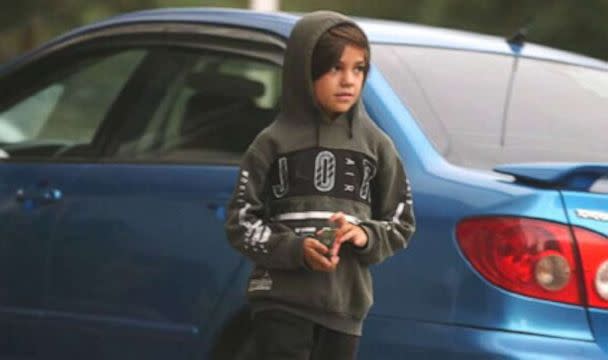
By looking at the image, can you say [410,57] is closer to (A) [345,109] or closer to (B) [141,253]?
(B) [141,253]

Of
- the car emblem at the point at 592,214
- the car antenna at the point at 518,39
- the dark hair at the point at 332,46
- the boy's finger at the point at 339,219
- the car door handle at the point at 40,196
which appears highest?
the car antenna at the point at 518,39

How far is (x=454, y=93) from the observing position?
5.02 meters

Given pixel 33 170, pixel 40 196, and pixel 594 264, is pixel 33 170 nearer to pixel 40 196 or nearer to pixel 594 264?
pixel 40 196

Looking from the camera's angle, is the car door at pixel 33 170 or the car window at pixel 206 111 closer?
the car window at pixel 206 111

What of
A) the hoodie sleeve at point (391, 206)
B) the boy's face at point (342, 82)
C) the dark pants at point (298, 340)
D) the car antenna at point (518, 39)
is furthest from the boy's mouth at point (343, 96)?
the car antenna at point (518, 39)

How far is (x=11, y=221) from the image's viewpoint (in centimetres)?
552

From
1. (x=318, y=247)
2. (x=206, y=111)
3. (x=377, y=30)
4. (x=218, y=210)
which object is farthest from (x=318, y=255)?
(x=206, y=111)

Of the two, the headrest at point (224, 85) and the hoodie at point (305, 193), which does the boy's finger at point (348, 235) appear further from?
the headrest at point (224, 85)

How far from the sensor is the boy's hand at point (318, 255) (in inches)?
143

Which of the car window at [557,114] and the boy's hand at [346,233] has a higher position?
the car window at [557,114]

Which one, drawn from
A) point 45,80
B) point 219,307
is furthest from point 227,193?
point 45,80

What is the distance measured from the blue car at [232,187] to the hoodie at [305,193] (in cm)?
50

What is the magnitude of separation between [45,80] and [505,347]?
8.10 feet

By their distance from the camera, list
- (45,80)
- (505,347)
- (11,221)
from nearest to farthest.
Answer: (505,347), (11,221), (45,80)
